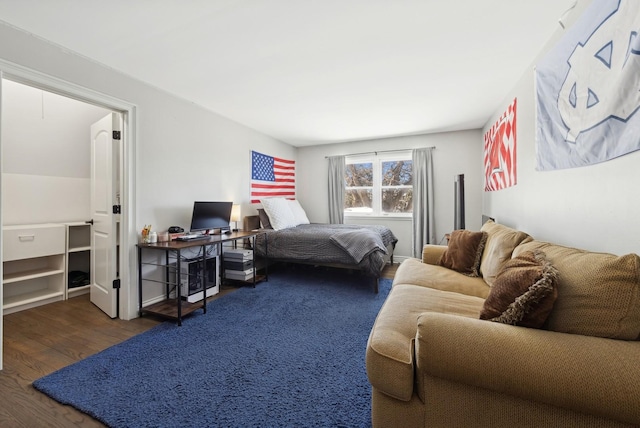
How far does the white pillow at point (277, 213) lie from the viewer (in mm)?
4082

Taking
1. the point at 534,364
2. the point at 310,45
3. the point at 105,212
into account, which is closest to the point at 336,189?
the point at 310,45

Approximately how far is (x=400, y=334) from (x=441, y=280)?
1039 mm

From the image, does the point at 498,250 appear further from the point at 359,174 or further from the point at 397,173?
the point at 359,174

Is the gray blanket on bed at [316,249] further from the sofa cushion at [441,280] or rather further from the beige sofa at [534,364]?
the beige sofa at [534,364]

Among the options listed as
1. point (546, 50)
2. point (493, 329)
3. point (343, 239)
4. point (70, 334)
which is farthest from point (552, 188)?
point (70, 334)

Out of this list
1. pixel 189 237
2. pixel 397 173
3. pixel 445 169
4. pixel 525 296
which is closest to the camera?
pixel 525 296

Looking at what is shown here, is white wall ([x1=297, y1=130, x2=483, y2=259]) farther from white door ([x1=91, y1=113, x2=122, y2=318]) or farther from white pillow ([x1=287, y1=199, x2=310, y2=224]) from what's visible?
white door ([x1=91, y1=113, x2=122, y2=318])

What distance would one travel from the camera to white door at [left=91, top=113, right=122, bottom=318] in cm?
253

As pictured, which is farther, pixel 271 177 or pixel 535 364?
pixel 271 177

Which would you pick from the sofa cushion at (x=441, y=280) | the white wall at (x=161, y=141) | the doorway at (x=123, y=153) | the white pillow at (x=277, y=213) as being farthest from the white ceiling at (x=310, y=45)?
the sofa cushion at (x=441, y=280)

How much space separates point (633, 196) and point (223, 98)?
3.43 metres

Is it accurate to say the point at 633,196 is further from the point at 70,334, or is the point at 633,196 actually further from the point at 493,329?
the point at 70,334

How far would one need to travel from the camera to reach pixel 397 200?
16.4ft

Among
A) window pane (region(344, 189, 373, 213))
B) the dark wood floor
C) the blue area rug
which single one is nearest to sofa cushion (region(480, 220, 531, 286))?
the blue area rug
